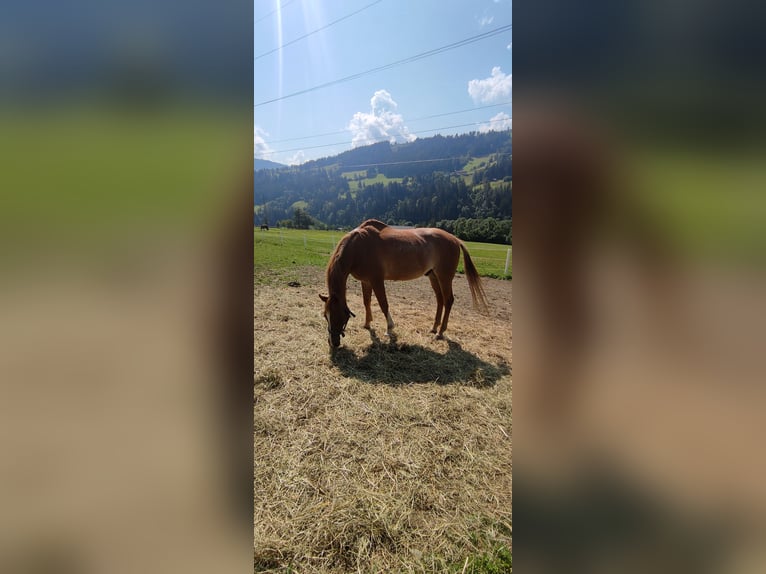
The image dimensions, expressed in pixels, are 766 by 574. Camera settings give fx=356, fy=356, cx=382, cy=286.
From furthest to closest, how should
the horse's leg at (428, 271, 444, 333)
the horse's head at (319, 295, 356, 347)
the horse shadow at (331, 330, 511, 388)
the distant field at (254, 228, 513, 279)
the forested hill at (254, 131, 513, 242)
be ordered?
the forested hill at (254, 131, 513, 242), the distant field at (254, 228, 513, 279), the horse's leg at (428, 271, 444, 333), the horse's head at (319, 295, 356, 347), the horse shadow at (331, 330, 511, 388)

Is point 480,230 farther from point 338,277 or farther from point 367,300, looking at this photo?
point 338,277

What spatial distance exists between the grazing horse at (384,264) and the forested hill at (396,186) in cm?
2472

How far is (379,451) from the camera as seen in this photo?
106 inches

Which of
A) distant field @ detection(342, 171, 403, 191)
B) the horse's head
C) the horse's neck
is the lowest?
the horse's head

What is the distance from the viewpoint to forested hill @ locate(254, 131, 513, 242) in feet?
118

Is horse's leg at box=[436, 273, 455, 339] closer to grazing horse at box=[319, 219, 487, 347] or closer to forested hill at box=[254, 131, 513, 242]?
grazing horse at box=[319, 219, 487, 347]

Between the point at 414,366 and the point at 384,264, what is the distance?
1.62 meters

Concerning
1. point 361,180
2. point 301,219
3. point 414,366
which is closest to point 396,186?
point 361,180

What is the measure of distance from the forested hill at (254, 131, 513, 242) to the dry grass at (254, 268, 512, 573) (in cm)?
2641

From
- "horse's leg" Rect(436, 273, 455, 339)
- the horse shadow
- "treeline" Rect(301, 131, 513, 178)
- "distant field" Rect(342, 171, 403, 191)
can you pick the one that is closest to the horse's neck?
the horse shadow
